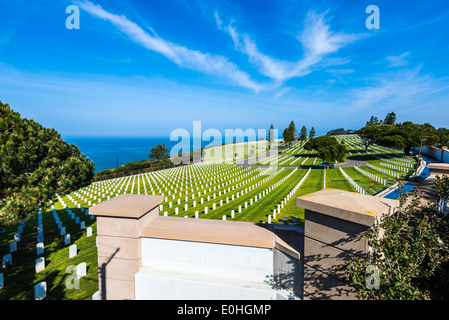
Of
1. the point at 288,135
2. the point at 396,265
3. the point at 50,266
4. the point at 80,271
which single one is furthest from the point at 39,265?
the point at 288,135

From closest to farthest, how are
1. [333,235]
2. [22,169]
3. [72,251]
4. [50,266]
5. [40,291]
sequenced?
[333,235] → [40,291] → [50,266] → [72,251] → [22,169]

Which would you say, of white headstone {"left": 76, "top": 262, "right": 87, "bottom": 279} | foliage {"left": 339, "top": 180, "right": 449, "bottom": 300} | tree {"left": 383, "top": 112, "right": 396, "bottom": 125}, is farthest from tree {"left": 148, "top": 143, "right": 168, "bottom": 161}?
tree {"left": 383, "top": 112, "right": 396, "bottom": 125}

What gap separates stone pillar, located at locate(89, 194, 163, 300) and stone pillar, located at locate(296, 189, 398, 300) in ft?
11.0

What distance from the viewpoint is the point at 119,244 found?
4.57 m

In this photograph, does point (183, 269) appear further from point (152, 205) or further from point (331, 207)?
point (331, 207)

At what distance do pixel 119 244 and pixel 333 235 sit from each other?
4.20 metres

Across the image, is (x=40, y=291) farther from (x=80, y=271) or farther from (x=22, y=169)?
(x=22, y=169)

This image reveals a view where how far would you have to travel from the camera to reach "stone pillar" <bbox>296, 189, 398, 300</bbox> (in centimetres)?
320

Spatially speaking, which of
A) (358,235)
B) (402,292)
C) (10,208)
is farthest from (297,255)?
(10,208)

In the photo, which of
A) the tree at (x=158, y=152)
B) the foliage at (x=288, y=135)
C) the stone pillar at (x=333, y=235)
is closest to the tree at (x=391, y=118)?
the foliage at (x=288, y=135)

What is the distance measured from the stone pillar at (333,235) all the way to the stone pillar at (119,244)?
11.0 feet

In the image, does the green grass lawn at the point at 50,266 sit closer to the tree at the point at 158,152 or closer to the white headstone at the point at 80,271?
the white headstone at the point at 80,271

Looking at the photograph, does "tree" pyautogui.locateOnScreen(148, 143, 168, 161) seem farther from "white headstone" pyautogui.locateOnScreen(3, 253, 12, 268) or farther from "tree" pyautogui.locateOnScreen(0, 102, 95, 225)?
"white headstone" pyautogui.locateOnScreen(3, 253, 12, 268)

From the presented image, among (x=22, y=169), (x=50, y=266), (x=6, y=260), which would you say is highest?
(x=22, y=169)
